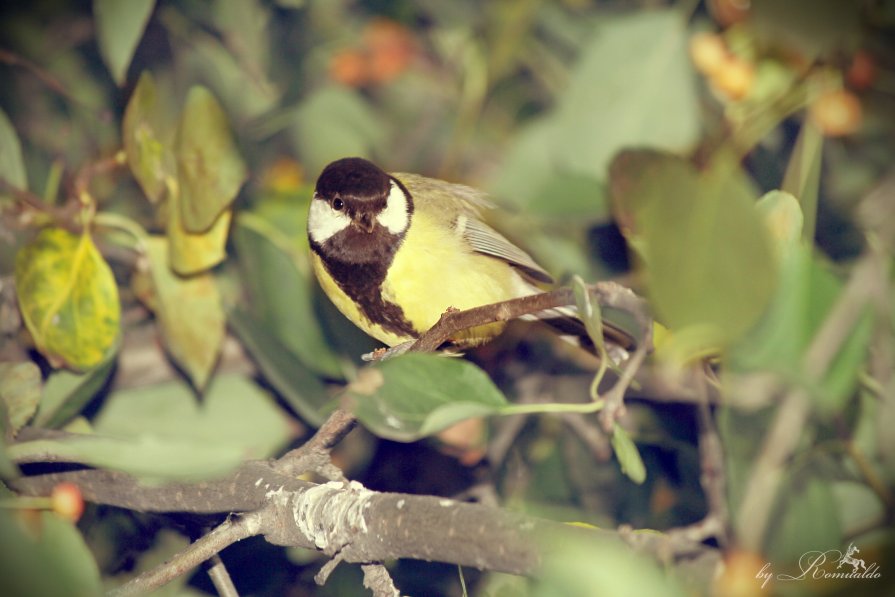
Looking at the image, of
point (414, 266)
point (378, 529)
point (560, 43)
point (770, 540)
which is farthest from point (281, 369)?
point (560, 43)

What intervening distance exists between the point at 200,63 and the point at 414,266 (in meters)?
0.99

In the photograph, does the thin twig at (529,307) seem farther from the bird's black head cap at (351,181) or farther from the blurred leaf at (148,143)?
the blurred leaf at (148,143)

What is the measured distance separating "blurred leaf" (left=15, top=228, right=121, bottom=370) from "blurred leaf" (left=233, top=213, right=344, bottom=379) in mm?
326

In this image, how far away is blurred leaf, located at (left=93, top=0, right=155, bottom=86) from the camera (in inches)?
59.1

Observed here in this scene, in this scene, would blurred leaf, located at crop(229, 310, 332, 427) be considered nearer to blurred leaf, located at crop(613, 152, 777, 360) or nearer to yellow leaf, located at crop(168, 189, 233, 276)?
yellow leaf, located at crop(168, 189, 233, 276)

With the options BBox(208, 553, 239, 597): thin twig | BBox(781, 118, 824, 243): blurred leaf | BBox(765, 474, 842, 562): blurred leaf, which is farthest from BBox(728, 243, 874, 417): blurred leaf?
BBox(208, 553, 239, 597): thin twig

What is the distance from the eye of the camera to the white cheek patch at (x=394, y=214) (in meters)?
1.87

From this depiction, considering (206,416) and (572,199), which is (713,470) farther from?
(206,416)

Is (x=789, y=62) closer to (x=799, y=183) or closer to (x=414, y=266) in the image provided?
(x=799, y=183)

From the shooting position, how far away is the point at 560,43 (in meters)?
2.17

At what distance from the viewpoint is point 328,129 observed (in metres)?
2.15

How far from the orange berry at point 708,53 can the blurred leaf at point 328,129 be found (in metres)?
0.93

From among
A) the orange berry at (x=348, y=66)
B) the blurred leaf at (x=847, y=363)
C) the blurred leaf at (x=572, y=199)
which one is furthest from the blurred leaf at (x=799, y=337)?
the orange berry at (x=348, y=66)

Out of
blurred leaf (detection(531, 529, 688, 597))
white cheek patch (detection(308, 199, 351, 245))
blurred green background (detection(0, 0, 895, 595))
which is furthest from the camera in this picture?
white cheek patch (detection(308, 199, 351, 245))
